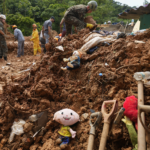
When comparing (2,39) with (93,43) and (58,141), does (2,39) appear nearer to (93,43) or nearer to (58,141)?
(93,43)

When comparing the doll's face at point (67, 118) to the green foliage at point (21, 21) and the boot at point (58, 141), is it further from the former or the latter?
the green foliage at point (21, 21)

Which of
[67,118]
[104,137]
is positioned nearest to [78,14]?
[67,118]

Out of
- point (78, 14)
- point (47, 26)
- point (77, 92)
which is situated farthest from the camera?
point (47, 26)

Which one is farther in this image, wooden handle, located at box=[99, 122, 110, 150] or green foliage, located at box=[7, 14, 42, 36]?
green foliage, located at box=[7, 14, 42, 36]

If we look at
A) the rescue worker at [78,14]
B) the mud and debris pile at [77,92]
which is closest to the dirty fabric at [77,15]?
the rescue worker at [78,14]

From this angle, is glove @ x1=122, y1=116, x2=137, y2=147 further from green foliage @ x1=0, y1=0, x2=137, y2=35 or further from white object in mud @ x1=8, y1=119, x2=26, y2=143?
green foliage @ x1=0, y1=0, x2=137, y2=35

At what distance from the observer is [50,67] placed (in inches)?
105

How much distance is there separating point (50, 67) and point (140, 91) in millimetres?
1842

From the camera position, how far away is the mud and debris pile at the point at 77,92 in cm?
175

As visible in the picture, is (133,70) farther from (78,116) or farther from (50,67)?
(50,67)

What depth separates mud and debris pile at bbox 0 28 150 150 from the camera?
1.75 meters

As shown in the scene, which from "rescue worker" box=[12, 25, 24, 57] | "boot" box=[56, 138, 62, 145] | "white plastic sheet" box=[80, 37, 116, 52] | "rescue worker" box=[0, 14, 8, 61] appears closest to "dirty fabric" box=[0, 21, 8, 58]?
"rescue worker" box=[0, 14, 8, 61]

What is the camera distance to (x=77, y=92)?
220 cm

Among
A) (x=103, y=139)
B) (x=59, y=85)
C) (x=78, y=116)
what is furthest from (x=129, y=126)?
(x=59, y=85)
